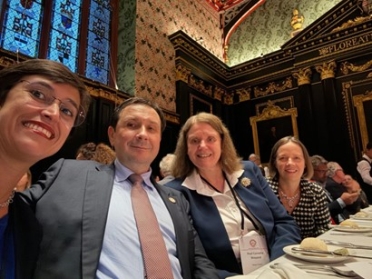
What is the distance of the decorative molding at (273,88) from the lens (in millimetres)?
7547

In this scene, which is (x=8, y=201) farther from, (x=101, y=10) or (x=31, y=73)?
(x=101, y=10)

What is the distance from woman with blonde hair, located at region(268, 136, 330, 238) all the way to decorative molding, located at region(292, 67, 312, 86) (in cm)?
543

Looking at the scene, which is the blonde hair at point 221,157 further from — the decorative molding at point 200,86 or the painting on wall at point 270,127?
the painting on wall at point 270,127

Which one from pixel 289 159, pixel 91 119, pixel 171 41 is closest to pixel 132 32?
pixel 171 41

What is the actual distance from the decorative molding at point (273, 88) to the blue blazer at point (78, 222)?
6998 mm

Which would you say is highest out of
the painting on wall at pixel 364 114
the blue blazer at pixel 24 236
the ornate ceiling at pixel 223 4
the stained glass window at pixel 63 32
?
the ornate ceiling at pixel 223 4

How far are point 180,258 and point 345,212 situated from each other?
8.31ft

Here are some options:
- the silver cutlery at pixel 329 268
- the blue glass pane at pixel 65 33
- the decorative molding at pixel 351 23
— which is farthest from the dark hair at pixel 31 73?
the decorative molding at pixel 351 23

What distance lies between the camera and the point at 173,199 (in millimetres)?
1482

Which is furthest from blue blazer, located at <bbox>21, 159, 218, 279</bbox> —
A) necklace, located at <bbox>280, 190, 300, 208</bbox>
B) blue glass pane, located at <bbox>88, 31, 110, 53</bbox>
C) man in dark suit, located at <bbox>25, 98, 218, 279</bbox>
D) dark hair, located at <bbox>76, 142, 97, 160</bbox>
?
blue glass pane, located at <bbox>88, 31, 110, 53</bbox>

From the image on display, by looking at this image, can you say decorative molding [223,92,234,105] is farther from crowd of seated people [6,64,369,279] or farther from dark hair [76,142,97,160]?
crowd of seated people [6,64,369,279]

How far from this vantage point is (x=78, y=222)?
3.55 ft

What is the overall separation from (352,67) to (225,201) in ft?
21.8

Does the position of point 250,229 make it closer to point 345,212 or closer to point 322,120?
point 345,212
